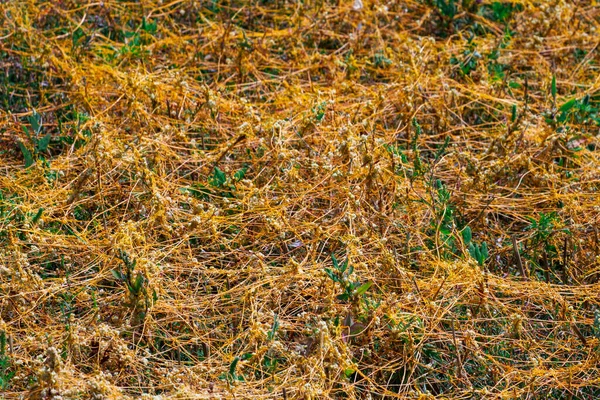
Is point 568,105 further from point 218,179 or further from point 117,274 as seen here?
point 117,274

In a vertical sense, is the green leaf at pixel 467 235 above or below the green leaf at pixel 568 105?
below

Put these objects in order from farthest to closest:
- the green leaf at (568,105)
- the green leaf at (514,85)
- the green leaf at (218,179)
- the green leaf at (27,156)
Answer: the green leaf at (514,85)
the green leaf at (568,105)
the green leaf at (27,156)
the green leaf at (218,179)

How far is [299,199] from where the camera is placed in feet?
11.8

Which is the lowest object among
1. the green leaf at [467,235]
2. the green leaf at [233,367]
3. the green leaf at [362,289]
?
the green leaf at [233,367]

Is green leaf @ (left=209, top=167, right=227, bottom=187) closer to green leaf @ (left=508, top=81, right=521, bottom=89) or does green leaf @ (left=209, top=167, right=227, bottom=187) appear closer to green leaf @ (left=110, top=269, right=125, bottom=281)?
green leaf @ (left=110, top=269, right=125, bottom=281)

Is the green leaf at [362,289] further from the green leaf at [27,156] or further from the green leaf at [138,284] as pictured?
the green leaf at [27,156]

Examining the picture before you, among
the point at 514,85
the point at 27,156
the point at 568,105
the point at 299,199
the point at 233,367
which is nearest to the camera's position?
the point at 233,367

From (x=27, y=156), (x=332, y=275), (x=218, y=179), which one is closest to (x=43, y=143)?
(x=27, y=156)

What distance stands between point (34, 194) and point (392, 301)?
141 centimetres

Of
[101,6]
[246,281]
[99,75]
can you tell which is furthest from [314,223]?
[101,6]

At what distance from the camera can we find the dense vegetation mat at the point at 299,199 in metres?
3.05

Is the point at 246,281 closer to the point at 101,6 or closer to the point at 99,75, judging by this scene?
the point at 99,75

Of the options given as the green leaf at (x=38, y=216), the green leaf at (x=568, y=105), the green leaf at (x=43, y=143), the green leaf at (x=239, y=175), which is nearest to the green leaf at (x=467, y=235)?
the green leaf at (x=239, y=175)

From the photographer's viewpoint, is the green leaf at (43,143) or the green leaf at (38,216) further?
the green leaf at (43,143)
